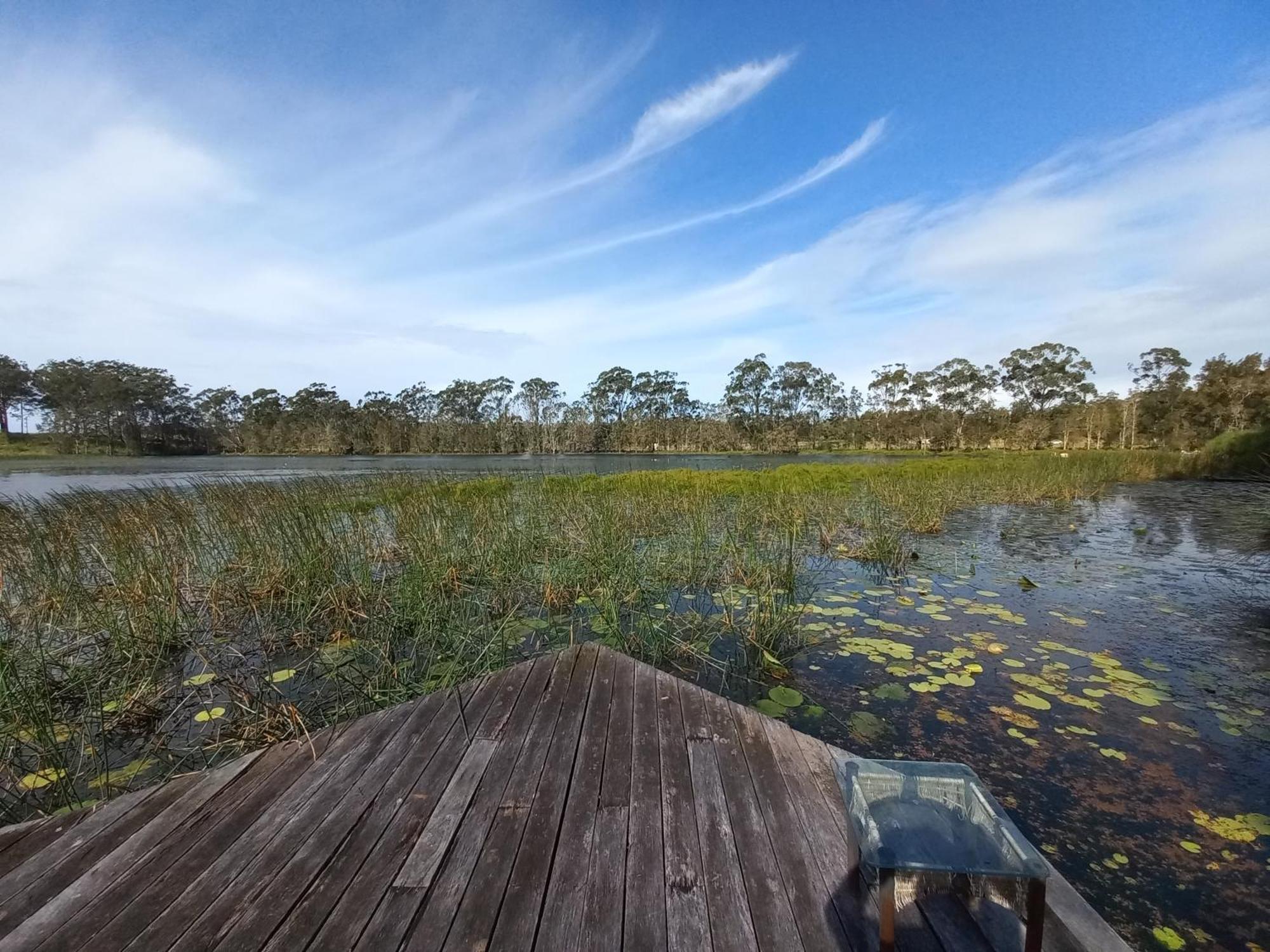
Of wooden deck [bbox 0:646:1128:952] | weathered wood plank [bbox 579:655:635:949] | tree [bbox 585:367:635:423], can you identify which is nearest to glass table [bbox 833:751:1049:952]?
wooden deck [bbox 0:646:1128:952]

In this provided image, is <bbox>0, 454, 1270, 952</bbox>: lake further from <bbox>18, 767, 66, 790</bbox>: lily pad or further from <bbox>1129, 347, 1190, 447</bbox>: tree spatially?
<bbox>1129, 347, 1190, 447</bbox>: tree

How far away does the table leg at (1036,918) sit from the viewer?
3.28 feet

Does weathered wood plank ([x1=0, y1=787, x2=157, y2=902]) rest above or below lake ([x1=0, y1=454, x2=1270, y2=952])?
above

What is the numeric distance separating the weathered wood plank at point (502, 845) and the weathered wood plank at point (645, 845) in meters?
0.36

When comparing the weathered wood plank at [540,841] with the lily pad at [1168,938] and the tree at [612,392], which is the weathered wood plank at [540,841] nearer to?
the lily pad at [1168,938]

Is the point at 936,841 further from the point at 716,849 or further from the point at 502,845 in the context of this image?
the point at 502,845

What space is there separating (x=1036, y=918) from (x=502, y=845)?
4.51 ft

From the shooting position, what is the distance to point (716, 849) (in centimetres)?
153

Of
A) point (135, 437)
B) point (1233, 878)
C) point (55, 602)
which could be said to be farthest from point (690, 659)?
point (135, 437)

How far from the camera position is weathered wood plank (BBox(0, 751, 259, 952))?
1.28 m

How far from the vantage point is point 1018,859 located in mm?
1021

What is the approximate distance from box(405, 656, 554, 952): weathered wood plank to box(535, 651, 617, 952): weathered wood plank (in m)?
0.25

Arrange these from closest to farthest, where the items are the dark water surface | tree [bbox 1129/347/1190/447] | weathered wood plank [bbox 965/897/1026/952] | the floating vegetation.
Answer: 1. weathered wood plank [bbox 965/897/1026/952]
2. the dark water surface
3. the floating vegetation
4. tree [bbox 1129/347/1190/447]

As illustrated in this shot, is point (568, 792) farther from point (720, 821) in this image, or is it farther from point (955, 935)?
point (955, 935)
